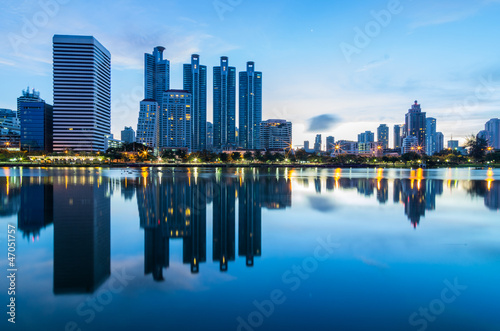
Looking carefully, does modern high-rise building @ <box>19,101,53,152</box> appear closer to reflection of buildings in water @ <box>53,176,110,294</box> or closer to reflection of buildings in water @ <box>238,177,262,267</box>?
reflection of buildings in water @ <box>53,176,110,294</box>

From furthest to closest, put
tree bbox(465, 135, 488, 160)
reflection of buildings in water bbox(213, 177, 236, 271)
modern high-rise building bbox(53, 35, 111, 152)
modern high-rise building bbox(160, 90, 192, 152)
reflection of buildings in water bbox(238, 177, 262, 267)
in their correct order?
1. modern high-rise building bbox(160, 90, 192, 152)
2. tree bbox(465, 135, 488, 160)
3. modern high-rise building bbox(53, 35, 111, 152)
4. reflection of buildings in water bbox(238, 177, 262, 267)
5. reflection of buildings in water bbox(213, 177, 236, 271)

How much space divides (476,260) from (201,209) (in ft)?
37.5

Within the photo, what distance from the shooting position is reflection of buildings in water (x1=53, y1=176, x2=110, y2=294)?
6.83 metres

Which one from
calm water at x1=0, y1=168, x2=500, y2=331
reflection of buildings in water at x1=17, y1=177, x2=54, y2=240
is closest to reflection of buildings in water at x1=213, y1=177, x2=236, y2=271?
calm water at x1=0, y1=168, x2=500, y2=331

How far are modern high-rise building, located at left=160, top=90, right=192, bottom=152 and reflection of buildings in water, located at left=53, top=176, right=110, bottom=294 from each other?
181393 millimetres

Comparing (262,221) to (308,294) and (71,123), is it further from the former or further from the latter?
(71,123)

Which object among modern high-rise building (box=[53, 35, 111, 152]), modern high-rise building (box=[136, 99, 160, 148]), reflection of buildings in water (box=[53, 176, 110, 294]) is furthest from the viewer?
modern high-rise building (box=[136, 99, 160, 148])

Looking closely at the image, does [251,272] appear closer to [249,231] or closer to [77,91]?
[249,231]

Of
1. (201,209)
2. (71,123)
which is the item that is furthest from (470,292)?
(71,123)

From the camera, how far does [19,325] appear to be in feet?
16.6

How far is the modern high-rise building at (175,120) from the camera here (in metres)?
192

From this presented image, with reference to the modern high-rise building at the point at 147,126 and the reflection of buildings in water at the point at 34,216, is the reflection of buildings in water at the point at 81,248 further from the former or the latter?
the modern high-rise building at the point at 147,126

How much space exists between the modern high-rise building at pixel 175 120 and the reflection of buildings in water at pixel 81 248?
7141 inches

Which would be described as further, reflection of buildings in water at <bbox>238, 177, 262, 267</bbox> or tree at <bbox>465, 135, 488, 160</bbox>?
tree at <bbox>465, 135, 488, 160</bbox>
